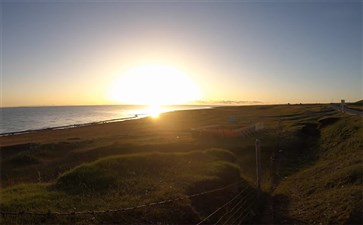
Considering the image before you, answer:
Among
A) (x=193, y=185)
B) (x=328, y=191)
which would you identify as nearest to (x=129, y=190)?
(x=193, y=185)

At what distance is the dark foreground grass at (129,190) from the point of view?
13.0 m

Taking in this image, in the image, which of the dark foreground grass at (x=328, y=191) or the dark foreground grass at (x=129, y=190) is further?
the dark foreground grass at (x=328, y=191)

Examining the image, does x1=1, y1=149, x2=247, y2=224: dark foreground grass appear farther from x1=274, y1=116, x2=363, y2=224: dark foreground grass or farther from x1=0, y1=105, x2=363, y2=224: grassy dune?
x1=274, y1=116, x2=363, y2=224: dark foreground grass

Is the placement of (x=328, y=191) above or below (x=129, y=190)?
below

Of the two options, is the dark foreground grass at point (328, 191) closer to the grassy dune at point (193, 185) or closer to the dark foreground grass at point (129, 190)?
the grassy dune at point (193, 185)

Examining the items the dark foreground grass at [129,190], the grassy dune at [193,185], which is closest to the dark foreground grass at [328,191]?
the grassy dune at [193,185]

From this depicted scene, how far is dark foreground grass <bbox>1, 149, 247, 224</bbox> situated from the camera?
1302 centimetres

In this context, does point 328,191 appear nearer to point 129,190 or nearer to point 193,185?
point 193,185

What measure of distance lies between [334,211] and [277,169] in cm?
1220

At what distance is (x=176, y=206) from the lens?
48.5 feet

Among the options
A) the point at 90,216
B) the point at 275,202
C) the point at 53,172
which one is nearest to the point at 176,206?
the point at 90,216

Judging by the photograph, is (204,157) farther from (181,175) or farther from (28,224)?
(28,224)

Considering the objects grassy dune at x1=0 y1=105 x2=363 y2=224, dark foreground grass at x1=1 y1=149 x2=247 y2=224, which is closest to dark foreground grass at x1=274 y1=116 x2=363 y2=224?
grassy dune at x1=0 y1=105 x2=363 y2=224

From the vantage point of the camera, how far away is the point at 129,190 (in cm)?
1603
